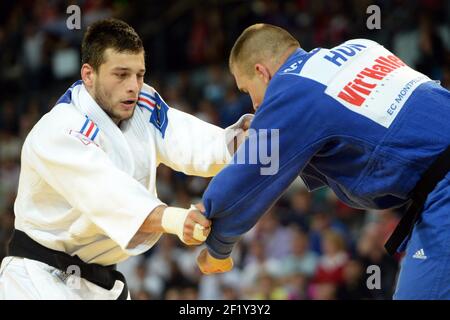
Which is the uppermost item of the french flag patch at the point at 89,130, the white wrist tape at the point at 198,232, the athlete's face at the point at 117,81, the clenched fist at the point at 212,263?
the athlete's face at the point at 117,81

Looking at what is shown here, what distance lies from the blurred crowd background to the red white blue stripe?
4.27 m

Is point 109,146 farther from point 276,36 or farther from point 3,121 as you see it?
point 3,121

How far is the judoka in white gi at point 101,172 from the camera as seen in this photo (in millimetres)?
4289

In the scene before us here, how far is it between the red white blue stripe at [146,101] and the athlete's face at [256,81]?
2.09 feet

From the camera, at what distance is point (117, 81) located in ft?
15.6

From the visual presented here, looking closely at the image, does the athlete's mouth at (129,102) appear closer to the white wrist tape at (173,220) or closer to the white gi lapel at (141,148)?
the white gi lapel at (141,148)

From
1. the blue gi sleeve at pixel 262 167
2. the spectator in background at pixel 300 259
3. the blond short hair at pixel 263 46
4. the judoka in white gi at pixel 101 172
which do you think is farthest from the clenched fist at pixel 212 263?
the spectator in background at pixel 300 259

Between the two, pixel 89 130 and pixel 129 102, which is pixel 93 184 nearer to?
pixel 89 130

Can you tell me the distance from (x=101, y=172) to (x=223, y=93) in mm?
7454

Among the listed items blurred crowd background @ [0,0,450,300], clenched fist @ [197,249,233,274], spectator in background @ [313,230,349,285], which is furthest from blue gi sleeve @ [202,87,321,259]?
spectator in background @ [313,230,349,285]

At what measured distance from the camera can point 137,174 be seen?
475cm

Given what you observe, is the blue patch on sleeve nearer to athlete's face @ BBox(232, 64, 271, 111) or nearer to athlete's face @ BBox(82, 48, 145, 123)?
athlete's face @ BBox(82, 48, 145, 123)

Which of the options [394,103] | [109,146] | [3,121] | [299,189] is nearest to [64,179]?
[109,146]

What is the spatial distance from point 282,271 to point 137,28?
533 cm
